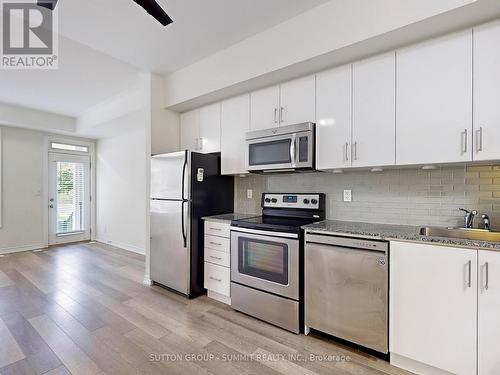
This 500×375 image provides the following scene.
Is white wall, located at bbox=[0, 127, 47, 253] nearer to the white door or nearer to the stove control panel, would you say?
the white door

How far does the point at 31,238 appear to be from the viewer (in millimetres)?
5277

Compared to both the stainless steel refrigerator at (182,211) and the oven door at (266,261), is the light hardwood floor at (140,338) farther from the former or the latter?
the oven door at (266,261)

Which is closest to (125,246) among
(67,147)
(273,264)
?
(67,147)

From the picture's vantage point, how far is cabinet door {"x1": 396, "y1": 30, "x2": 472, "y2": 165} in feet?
5.77

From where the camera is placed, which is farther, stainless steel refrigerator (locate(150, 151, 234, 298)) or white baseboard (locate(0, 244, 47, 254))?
white baseboard (locate(0, 244, 47, 254))

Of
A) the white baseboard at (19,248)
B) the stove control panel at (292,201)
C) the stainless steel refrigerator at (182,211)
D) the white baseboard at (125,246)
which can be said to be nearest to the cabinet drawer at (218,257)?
the stainless steel refrigerator at (182,211)

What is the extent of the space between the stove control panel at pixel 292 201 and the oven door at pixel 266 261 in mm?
609

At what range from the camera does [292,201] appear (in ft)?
9.40

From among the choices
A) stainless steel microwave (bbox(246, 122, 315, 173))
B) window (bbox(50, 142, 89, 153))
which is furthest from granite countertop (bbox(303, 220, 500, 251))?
window (bbox(50, 142, 89, 153))

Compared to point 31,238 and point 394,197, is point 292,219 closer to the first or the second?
point 394,197

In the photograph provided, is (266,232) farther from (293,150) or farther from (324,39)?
(324,39)

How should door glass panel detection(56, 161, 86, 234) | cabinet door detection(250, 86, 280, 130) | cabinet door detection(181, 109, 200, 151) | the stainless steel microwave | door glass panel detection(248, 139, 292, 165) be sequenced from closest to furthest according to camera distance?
1. the stainless steel microwave
2. door glass panel detection(248, 139, 292, 165)
3. cabinet door detection(250, 86, 280, 130)
4. cabinet door detection(181, 109, 200, 151)
5. door glass panel detection(56, 161, 86, 234)

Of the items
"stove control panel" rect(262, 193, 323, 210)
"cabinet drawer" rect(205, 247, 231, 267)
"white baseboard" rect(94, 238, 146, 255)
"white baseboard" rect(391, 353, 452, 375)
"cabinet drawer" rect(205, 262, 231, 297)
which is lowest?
"white baseboard" rect(94, 238, 146, 255)

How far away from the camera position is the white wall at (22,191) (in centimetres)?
496
